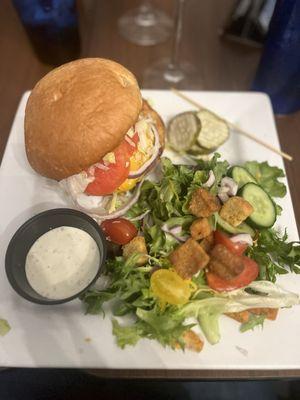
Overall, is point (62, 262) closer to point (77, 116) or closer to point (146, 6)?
point (77, 116)

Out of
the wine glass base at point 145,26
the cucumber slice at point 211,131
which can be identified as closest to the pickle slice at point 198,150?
the cucumber slice at point 211,131

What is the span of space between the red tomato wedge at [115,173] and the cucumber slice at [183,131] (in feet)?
1.56

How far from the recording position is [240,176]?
2.07 m

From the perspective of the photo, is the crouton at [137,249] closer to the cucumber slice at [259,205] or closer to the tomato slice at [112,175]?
the tomato slice at [112,175]

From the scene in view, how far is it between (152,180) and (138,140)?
1.08 feet

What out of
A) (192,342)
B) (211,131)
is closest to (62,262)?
(192,342)

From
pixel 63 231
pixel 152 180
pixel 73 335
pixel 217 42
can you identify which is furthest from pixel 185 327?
pixel 217 42

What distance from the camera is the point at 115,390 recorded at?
174cm

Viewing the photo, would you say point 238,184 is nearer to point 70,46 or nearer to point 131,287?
point 131,287

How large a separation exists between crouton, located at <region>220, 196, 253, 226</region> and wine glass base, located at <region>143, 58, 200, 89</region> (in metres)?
1.62

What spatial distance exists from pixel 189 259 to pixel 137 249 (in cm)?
29

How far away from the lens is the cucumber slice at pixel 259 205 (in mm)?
1900

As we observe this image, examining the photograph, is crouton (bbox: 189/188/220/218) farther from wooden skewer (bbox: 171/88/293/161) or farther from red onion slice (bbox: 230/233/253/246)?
wooden skewer (bbox: 171/88/293/161)

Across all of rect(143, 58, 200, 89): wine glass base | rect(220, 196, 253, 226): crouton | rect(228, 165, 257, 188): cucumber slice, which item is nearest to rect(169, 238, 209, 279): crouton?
rect(220, 196, 253, 226): crouton
